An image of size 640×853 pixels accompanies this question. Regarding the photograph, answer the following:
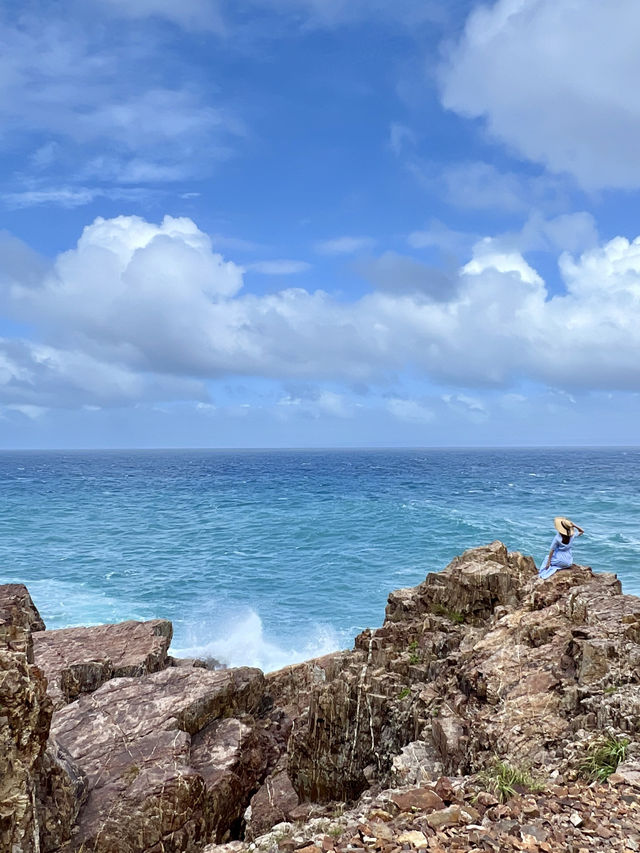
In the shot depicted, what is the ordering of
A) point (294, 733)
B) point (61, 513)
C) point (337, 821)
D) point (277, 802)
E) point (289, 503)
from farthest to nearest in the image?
point (289, 503)
point (61, 513)
point (294, 733)
point (277, 802)
point (337, 821)

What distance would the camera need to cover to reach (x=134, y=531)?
58.9m

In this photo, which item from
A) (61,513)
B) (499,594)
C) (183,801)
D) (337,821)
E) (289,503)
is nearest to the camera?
(337,821)

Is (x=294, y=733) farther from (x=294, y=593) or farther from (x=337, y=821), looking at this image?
(x=294, y=593)

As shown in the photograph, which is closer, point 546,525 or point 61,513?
point 546,525

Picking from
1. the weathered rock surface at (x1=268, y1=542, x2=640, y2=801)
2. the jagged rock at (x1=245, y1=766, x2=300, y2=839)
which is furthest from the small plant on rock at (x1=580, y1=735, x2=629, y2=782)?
the jagged rock at (x1=245, y1=766, x2=300, y2=839)

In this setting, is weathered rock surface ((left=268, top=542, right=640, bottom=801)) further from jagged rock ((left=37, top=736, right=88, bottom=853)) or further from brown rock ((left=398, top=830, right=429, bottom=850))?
jagged rock ((left=37, top=736, right=88, bottom=853))

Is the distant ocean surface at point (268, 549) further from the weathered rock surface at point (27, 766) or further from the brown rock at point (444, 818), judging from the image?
the brown rock at point (444, 818)

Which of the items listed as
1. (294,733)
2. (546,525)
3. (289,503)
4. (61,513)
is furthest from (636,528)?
(61,513)

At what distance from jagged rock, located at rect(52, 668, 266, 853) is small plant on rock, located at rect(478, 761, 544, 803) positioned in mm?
6414

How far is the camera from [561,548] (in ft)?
46.0

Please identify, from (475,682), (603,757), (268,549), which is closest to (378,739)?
(475,682)

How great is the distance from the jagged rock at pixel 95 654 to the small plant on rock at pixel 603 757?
12196mm

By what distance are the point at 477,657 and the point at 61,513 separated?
70.1 metres

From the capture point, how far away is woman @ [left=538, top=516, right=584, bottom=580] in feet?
45.1
